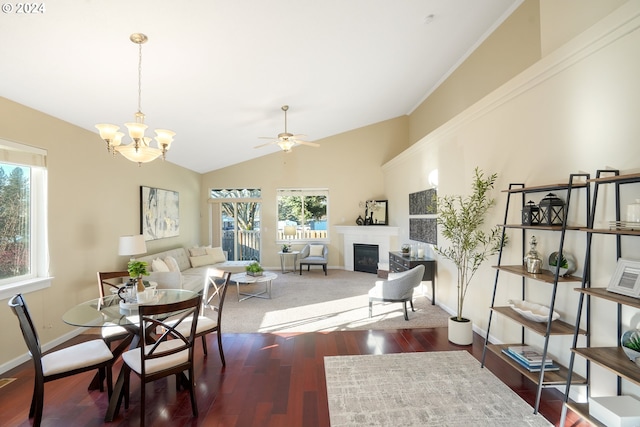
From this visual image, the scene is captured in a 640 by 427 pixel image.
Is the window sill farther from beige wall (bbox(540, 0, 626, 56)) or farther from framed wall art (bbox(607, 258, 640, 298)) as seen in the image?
beige wall (bbox(540, 0, 626, 56))

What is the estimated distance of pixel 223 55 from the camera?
125 inches

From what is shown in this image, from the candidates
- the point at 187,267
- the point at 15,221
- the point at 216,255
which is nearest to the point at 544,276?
the point at 15,221

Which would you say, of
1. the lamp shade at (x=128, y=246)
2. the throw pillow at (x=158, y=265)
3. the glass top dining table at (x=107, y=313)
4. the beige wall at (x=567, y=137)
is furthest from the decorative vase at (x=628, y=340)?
the throw pillow at (x=158, y=265)

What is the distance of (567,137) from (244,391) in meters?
3.42

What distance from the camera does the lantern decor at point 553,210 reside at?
2.45 metres

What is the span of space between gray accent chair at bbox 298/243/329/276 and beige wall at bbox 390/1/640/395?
4.01 meters

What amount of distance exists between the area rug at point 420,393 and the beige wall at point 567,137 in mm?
620

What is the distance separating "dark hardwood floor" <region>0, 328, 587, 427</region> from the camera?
2.26m

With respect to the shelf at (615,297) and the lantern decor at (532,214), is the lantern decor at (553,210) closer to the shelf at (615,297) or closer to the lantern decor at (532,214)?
the lantern decor at (532,214)

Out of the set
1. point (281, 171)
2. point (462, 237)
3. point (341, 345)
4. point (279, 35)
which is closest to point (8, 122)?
point (279, 35)

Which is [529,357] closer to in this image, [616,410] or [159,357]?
[616,410]

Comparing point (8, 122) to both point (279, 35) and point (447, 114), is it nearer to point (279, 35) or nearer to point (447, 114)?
point (279, 35)

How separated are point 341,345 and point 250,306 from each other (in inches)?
80.9

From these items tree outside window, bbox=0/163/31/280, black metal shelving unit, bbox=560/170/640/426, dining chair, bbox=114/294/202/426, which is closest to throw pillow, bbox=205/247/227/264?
tree outside window, bbox=0/163/31/280
